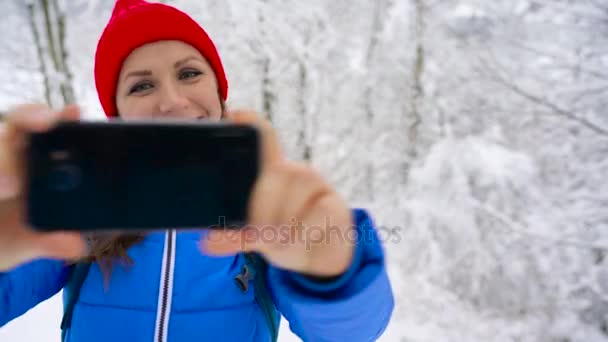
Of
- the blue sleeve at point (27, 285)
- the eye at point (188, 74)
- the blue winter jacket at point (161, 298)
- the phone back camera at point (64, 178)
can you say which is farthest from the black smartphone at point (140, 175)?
the eye at point (188, 74)

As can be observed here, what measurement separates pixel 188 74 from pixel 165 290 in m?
0.73

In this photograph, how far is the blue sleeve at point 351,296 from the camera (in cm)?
72

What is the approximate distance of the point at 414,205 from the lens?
16.5 feet

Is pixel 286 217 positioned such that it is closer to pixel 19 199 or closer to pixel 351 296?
pixel 351 296

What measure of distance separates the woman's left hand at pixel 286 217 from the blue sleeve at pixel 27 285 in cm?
80

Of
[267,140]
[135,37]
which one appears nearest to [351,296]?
[267,140]

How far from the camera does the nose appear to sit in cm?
114

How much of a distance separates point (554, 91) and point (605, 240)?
4.27ft

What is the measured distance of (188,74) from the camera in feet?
4.24

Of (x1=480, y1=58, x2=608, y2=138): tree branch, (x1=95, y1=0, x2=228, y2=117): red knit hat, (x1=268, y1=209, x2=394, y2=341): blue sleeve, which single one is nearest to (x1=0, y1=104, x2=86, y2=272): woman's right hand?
(x1=268, y1=209, x2=394, y2=341): blue sleeve

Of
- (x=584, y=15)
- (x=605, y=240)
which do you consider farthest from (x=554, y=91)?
(x=605, y=240)

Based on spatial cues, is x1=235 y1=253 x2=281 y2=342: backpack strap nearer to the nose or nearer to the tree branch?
the nose

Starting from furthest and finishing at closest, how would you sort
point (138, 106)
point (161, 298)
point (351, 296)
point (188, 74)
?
1. point (188, 74)
2. point (138, 106)
3. point (161, 298)
4. point (351, 296)

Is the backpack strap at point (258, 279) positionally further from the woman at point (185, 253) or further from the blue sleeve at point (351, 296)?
the blue sleeve at point (351, 296)
